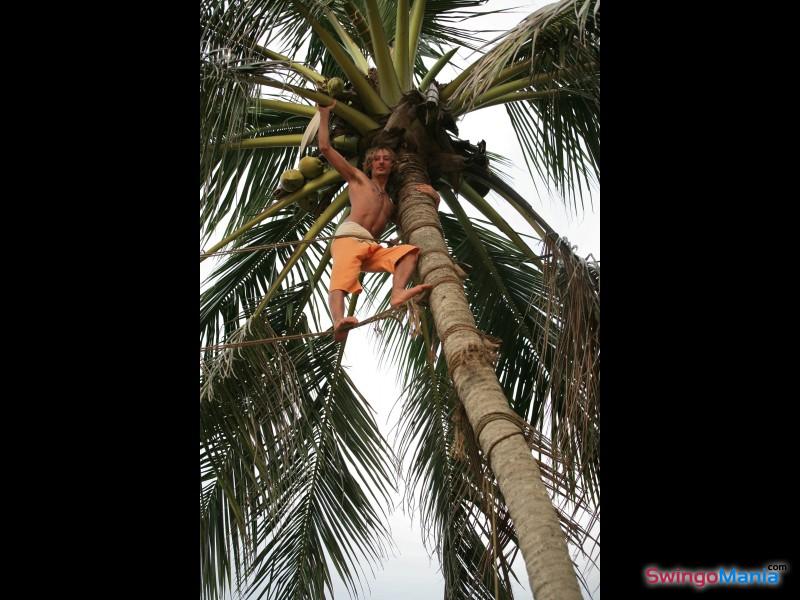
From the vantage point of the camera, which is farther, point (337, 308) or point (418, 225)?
point (418, 225)

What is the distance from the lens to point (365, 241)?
4.59 meters

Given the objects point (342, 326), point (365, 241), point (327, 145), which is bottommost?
point (342, 326)

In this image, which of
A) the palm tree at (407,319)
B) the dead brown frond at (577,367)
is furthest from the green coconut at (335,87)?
the dead brown frond at (577,367)

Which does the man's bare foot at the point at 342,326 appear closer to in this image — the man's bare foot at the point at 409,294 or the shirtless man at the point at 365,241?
the shirtless man at the point at 365,241

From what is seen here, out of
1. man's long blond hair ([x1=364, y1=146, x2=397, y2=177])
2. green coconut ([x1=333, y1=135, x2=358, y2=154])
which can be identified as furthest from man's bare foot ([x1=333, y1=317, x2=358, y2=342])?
green coconut ([x1=333, y1=135, x2=358, y2=154])

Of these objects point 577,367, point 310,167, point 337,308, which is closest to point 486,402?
point 577,367

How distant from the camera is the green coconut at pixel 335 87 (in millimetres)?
4844

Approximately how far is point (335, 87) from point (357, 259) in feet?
3.45

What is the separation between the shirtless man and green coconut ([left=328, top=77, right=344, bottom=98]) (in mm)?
129

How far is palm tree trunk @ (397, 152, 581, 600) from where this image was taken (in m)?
2.93

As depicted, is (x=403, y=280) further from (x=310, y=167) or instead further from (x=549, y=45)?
(x=549, y=45)
